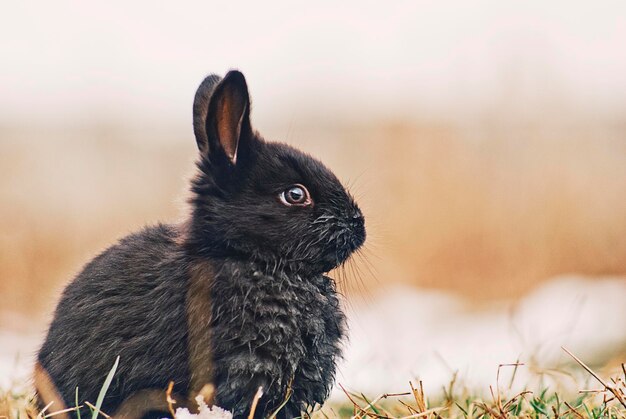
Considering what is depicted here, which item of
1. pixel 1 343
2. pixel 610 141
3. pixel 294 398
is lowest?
pixel 1 343

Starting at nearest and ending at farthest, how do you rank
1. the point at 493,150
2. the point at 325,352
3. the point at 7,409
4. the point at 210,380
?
1. the point at 210,380
2. the point at 325,352
3. the point at 7,409
4. the point at 493,150

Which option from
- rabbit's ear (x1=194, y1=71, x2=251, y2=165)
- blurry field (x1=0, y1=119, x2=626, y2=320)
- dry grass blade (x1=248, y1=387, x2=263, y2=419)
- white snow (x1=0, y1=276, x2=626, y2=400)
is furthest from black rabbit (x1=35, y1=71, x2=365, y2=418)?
blurry field (x1=0, y1=119, x2=626, y2=320)

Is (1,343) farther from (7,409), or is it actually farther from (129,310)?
(129,310)

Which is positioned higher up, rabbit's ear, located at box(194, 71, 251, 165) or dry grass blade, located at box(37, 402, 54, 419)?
rabbit's ear, located at box(194, 71, 251, 165)

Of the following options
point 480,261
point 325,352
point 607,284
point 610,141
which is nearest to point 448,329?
point 480,261

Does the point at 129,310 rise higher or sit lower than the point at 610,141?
lower

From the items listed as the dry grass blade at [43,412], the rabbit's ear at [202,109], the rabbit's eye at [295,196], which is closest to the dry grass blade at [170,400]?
the dry grass blade at [43,412]

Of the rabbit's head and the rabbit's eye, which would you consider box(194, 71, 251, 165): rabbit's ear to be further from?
the rabbit's eye

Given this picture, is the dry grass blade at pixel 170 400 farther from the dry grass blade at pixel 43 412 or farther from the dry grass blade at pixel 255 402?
the dry grass blade at pixel 43 412
